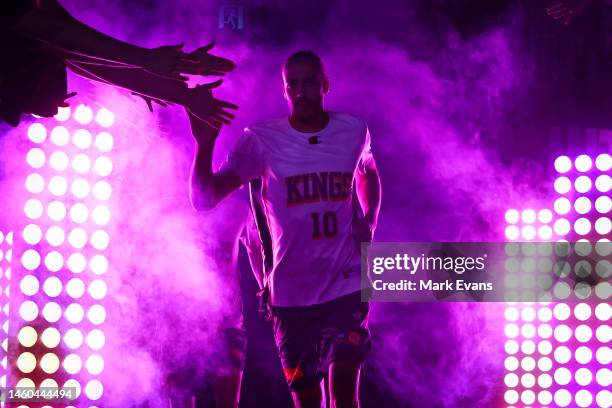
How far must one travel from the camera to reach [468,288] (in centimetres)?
374

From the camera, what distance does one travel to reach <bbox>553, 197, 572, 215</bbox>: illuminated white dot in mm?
3688

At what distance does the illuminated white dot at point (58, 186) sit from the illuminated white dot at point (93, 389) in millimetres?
913

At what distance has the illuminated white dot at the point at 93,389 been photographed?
3.24 metres

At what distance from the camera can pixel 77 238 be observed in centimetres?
324

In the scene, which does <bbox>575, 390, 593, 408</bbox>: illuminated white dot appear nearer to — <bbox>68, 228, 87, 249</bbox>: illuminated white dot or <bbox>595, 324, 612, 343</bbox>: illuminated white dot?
<bbox>595, 324, 612, 343</bbox>: illuminated white dot

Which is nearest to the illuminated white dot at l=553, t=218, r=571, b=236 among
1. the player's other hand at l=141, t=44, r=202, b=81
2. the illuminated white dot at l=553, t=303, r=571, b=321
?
the illuminated white dot at l=553, t=303, r=571, b=321

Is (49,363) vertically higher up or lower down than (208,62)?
lower down

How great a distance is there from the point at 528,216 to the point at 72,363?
249 centimetres

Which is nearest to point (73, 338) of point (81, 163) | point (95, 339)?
point (95, 339)

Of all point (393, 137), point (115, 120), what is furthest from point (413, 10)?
point (115, 120)

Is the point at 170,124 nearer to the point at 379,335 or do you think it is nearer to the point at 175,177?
the point at 175,177

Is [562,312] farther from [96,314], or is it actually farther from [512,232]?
[96,314]

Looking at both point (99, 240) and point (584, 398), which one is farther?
point (584, 398)

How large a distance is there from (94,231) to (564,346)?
8.25ft
